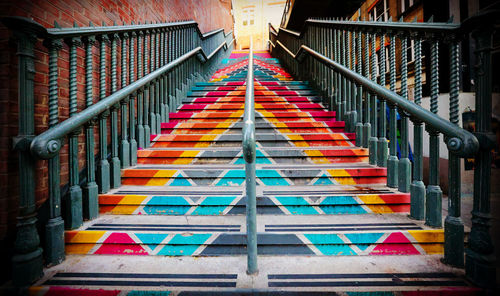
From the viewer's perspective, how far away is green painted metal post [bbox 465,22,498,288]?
1249mm

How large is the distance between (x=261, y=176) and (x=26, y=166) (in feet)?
5.31

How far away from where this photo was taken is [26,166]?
1.33 meters

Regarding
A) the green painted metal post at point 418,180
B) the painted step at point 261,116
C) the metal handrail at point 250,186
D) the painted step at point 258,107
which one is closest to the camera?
the metal handrail at point 250,186

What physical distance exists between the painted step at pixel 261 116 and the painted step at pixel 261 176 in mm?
1145

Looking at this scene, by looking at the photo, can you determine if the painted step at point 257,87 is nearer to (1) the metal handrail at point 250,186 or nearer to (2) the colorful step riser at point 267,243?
(1) the metal handrail at point 250,186

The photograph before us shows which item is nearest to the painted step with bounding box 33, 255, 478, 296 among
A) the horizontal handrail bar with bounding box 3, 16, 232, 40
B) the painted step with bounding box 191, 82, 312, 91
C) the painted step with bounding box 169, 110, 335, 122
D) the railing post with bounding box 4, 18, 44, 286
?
the railing post with bounding box 4, 18, 44, 286

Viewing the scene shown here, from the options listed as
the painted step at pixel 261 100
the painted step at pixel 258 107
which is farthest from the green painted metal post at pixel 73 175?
the painted step at pixel 261 100

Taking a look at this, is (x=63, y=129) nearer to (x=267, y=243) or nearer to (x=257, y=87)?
(x=267, y=243)

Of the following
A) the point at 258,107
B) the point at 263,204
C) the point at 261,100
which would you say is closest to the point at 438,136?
the point at 263,204

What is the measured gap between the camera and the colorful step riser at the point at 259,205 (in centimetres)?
179

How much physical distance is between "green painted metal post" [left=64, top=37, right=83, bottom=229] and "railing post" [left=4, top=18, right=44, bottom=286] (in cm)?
25

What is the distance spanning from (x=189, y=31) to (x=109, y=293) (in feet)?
13.7

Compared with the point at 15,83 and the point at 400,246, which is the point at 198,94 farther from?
the point at 400,246

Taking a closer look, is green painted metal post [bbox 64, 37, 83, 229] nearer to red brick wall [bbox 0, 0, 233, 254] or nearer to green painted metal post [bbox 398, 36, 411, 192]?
red brick wall [bbox 0, 0, 233, 254]
